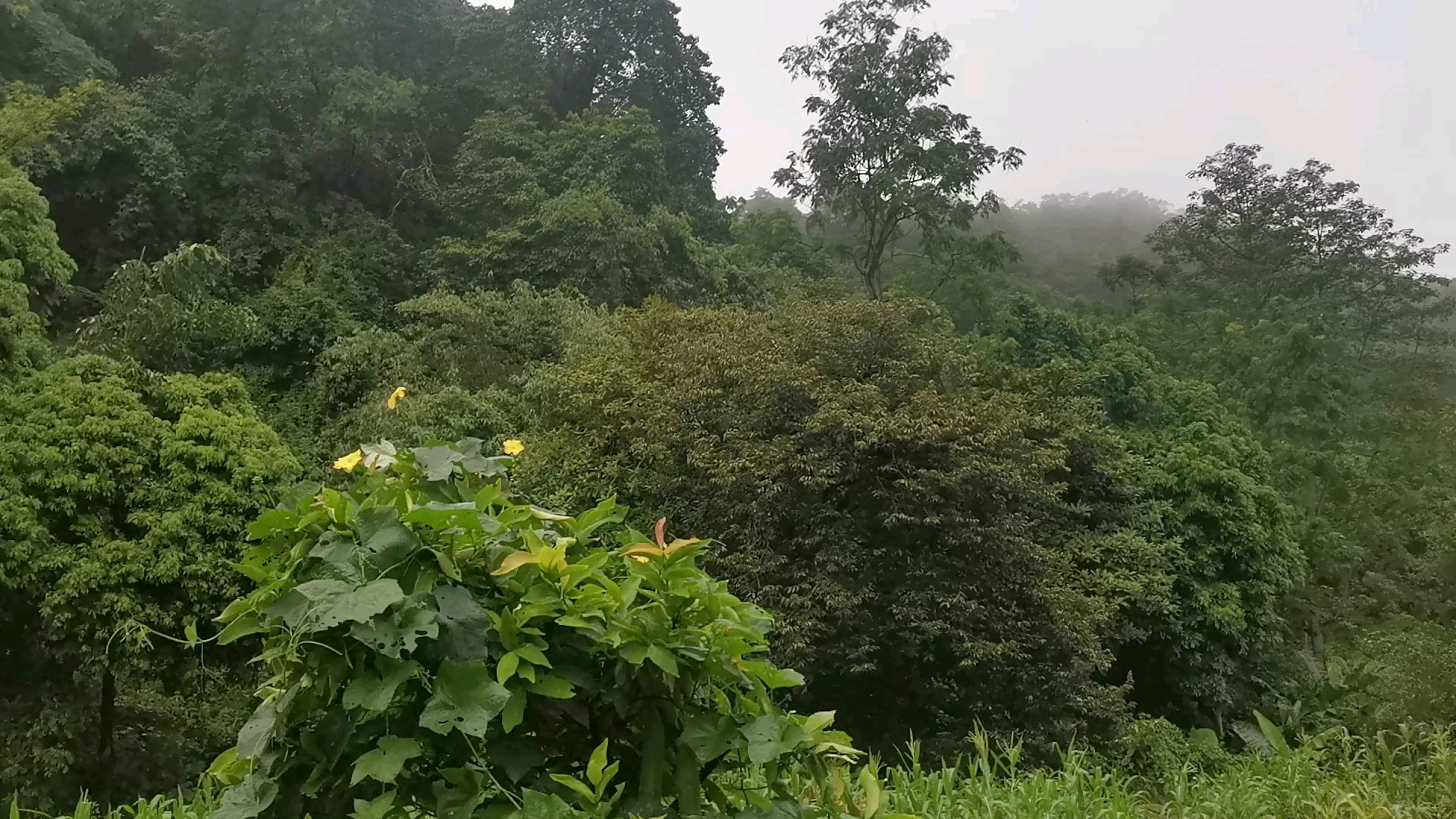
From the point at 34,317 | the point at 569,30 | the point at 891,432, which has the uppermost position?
the point at 569,30

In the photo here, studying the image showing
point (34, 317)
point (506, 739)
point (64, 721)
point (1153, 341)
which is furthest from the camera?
point (1153, 341)

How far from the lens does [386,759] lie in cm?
77

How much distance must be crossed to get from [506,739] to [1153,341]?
1473cm

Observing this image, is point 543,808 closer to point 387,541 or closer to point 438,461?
point 387,541

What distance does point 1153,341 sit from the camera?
1403 centimetres

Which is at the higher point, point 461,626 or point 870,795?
point 461,626

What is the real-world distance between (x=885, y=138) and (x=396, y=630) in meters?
12.8

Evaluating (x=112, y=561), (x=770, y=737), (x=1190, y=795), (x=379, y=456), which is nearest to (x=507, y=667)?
(x=770, y=737)

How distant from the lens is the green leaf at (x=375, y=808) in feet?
2.52

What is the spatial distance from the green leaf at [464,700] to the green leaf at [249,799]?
7.4 inches

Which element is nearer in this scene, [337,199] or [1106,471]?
[1106,471]

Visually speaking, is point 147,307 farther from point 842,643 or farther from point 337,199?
point 842,643

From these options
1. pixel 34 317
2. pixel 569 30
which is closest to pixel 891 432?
pixel 34 317

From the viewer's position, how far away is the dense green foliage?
0.88 meters
